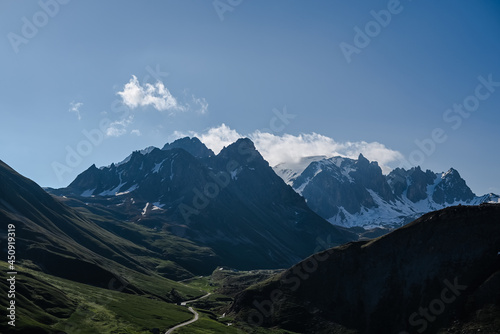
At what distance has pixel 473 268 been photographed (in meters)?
124

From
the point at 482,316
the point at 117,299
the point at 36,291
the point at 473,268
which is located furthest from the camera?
the point at 117,299

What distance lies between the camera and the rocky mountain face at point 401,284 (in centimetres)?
12012

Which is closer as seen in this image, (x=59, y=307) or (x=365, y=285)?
(x=59, y=307)

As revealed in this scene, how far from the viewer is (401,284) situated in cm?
13700

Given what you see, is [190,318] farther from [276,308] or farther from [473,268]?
[473,268]

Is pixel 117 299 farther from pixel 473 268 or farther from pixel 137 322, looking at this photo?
pixel 473 268

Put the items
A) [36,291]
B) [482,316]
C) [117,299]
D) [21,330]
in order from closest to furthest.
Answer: [21,330], [482,316], [36,291], [117,299]

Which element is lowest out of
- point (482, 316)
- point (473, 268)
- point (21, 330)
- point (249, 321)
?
point (482, 316)

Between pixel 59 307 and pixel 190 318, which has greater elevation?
pixel 59 307

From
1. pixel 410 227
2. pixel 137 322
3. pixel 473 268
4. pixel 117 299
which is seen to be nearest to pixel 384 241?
pixel 410 227

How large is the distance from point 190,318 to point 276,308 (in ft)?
109

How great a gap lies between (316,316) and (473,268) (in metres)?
53.5

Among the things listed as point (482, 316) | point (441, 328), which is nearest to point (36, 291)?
point (441, 328)

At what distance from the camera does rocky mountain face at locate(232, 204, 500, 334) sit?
120125 millimetres
